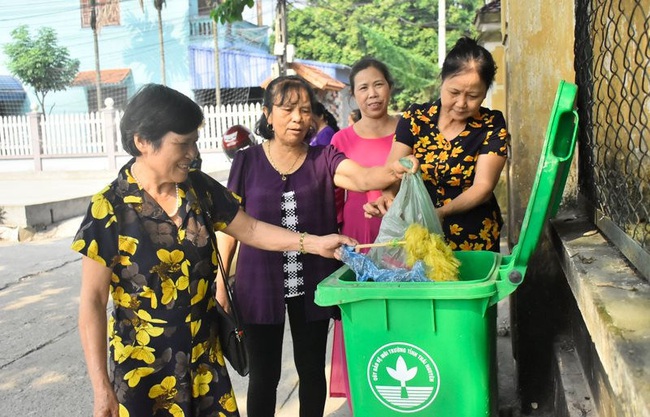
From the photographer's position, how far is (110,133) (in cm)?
1839

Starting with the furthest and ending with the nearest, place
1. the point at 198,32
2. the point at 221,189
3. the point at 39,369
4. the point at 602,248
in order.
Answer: the point at 198,32, the point at 39,369, the point at 221,189, the point at 602,248

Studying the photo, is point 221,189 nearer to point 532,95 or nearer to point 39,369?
point 532,95

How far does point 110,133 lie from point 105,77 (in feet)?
31.6

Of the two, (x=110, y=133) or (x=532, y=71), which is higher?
(x=532, y=71)

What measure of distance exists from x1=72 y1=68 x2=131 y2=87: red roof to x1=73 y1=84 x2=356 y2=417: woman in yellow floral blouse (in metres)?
26.1

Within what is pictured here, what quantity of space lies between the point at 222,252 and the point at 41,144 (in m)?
18.1

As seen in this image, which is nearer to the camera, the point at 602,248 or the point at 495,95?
the point at 602,248

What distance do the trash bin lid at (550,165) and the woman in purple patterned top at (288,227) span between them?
885 millimetres

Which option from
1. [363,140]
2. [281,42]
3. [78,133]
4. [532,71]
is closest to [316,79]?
[281,42]

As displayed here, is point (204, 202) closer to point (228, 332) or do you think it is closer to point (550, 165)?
point (228, 332)

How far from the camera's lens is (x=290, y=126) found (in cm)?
288

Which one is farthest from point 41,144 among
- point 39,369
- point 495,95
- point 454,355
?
point 454,355

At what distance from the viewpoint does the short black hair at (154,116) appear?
84.0 inches

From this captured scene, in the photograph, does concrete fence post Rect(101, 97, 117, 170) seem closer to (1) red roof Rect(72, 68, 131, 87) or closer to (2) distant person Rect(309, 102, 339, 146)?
(1) red roof Rect(72, 68, 131, 87)
